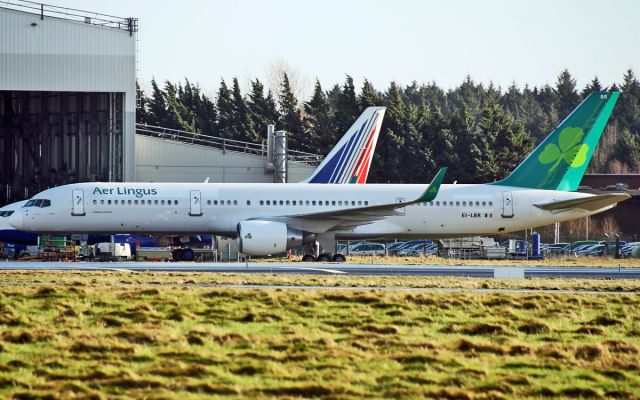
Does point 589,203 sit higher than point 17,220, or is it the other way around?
point 589,203

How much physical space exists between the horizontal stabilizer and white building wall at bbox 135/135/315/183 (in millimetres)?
21182

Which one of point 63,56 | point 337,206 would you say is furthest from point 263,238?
point 63,56

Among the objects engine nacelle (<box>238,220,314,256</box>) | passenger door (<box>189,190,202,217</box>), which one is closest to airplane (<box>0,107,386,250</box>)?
passenger door (<box>189,190,202,217</box>)

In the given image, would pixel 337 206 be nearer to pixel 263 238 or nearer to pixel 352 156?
pixel 263 238

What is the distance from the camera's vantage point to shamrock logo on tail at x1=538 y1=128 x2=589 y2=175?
1956 inches

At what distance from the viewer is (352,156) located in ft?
193

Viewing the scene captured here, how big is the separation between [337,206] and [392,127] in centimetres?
5095

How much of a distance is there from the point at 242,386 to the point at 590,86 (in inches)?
5618

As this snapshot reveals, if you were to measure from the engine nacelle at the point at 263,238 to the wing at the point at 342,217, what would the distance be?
975 millimetres

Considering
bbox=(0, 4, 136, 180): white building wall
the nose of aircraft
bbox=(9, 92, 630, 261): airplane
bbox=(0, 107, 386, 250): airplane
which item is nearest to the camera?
bbox=(9, 92, 630, 261): airplane

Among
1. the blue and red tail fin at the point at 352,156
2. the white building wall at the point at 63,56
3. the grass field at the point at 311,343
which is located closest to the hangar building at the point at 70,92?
the white building wall at the point at 63,56

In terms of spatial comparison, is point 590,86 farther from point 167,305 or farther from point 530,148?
point 167,305

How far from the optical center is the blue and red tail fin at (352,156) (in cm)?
5769

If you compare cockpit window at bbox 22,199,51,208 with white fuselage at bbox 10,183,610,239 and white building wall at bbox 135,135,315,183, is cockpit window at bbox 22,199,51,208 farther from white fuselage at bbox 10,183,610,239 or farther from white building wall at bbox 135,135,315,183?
white building wall at bbox 135,135,315,183
